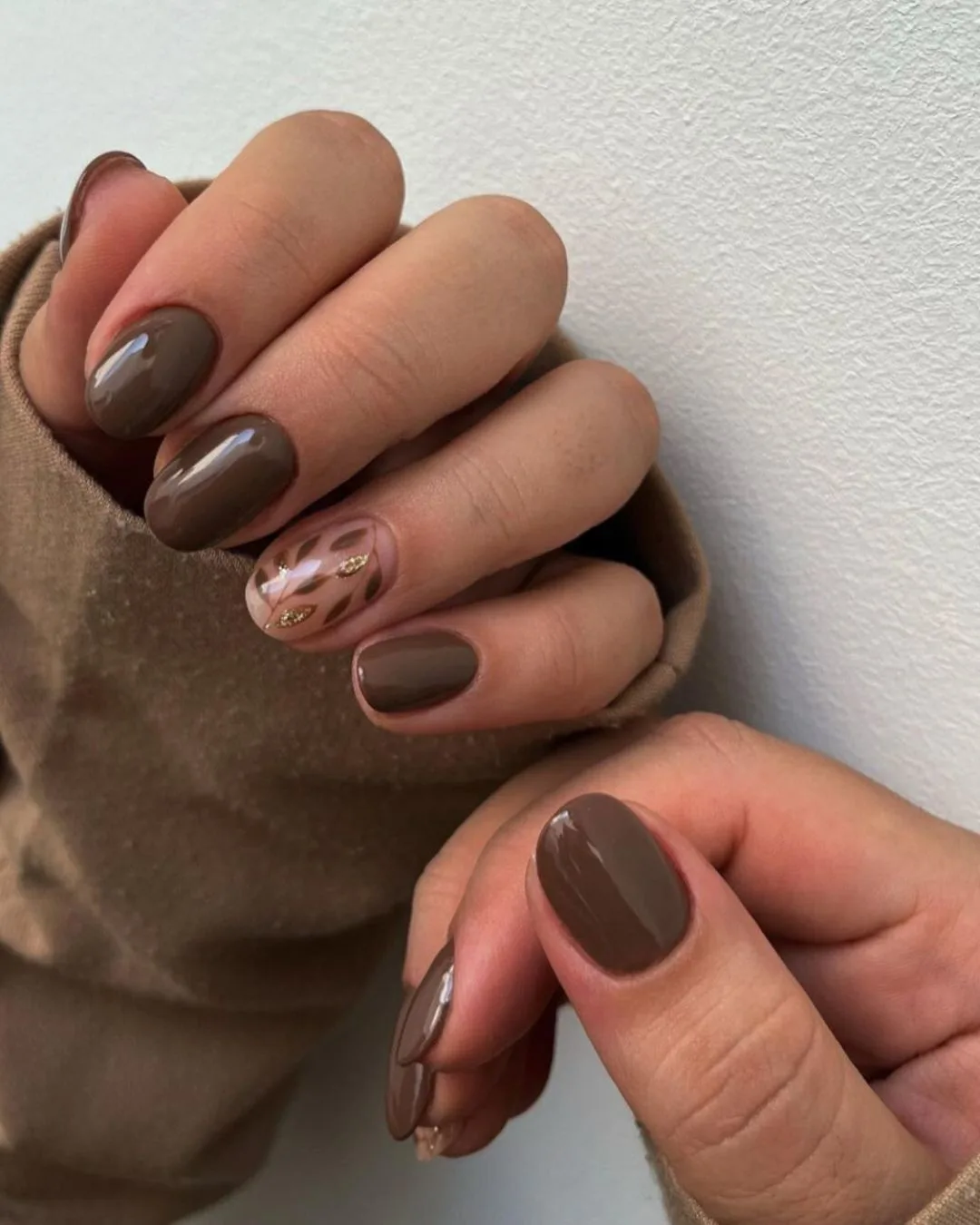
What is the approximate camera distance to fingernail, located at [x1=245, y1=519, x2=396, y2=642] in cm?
26

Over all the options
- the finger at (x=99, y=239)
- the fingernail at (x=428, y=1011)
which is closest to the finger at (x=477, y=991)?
the fingernail at (x=428, y=1011)

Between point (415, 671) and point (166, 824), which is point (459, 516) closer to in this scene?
point (415, 671)

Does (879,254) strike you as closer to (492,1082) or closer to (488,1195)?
(492,1082)

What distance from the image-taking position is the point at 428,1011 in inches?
11.6

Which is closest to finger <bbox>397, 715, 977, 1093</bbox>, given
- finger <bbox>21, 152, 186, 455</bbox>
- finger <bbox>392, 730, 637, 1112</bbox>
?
finger <bbox>392, 730, 637, 1112</bbox>

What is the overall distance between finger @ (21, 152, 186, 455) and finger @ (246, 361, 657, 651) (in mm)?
102

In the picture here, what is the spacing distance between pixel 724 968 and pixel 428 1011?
4.1 inches

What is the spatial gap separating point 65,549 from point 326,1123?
51cm

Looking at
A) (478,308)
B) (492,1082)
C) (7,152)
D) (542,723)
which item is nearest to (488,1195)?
(492,1082)

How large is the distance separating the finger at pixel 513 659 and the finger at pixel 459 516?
0.04 feet

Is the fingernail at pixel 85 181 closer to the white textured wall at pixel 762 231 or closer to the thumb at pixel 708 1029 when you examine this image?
the white textured wall at pixel 762 231

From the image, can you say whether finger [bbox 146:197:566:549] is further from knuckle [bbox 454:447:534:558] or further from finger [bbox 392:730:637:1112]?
finger [bbox 392:730:637:1112]

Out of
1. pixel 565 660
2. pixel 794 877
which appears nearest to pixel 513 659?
pixel 565 660

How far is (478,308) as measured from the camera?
0.27 metres
